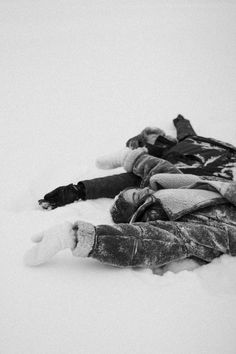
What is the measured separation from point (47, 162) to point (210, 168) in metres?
0.91

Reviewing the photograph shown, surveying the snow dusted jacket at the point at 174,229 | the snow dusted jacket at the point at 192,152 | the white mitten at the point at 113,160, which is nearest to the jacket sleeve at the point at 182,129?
the snow dusted jacket at the point at 192,152

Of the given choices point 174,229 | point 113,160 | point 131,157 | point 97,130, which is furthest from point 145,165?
point 97,130

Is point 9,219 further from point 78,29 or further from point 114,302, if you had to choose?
point 78,29

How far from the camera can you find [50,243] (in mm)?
891

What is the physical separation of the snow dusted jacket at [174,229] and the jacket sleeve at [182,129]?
2.61 feet

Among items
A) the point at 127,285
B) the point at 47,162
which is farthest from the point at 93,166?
the point at 127,285

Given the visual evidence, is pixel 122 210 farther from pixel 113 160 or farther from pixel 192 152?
pixel 192 152

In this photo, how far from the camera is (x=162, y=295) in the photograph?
86 centimetres

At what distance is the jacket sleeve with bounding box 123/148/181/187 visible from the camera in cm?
141

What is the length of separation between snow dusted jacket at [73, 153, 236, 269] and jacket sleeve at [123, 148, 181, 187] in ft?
0.44

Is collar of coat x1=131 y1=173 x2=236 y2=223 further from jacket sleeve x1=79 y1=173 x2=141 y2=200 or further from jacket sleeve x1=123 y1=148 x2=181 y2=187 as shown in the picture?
jacket sleeve x1=79 y1=173 x2=141 y2=200

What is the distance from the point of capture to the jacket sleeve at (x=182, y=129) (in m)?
2.01

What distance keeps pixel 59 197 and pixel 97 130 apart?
1.01 meters

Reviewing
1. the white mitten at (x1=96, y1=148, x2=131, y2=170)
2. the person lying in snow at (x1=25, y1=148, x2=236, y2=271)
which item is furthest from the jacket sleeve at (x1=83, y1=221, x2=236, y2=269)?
the white mitten at (x1=96, y1=148, x2=131, y2=170)
